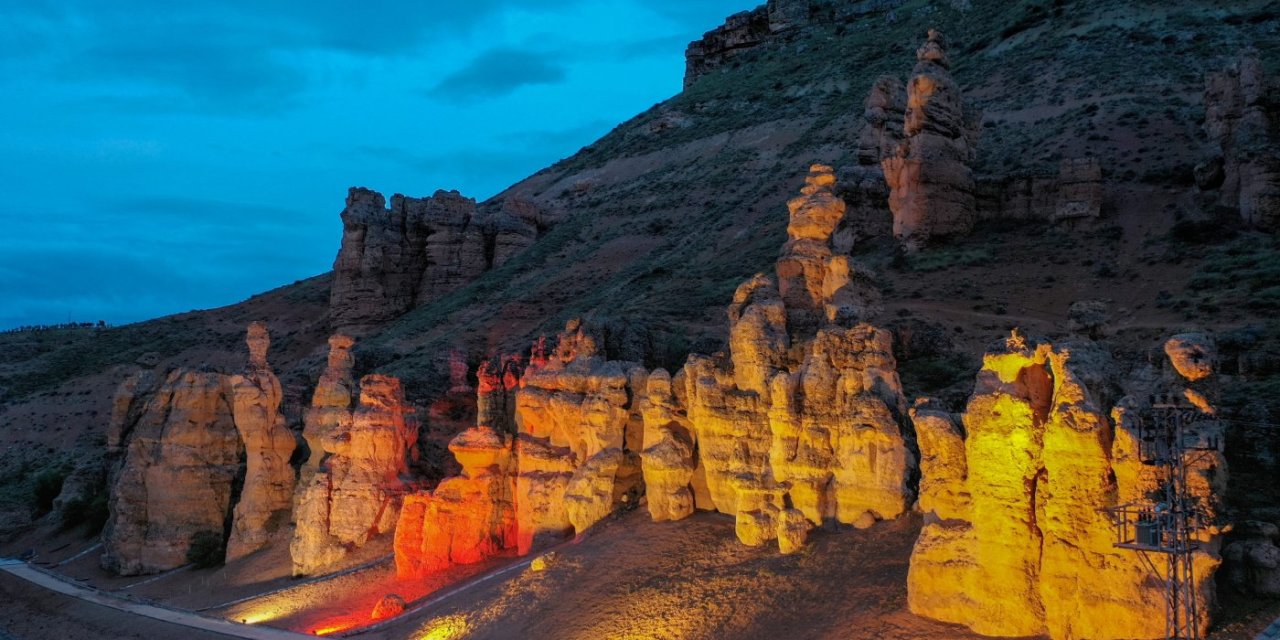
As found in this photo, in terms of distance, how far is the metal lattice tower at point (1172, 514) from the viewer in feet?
37.6

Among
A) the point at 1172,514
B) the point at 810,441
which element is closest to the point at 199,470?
the point at 810,441

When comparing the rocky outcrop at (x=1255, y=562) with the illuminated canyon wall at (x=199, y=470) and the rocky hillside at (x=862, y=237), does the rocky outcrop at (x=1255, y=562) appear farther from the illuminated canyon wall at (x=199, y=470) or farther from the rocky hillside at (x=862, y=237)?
the illuminated canyon wall at (x=199, y=470)

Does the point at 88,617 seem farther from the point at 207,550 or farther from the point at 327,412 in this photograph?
the point at 327,412

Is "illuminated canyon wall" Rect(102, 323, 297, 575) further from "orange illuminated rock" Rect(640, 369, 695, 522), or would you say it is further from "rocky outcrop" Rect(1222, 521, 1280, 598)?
"rocky outcrop" Rect(1222, 521, 1280, 598)

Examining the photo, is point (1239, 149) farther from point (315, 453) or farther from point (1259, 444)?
point (315, 453)

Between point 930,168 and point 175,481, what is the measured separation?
2858 cm

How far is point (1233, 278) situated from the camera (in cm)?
3178

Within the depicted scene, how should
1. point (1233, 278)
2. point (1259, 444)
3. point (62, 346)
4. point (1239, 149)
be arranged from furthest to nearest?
point (62, 346)
point (1239, 149)
point (1233, 278)
point (1259, 444)

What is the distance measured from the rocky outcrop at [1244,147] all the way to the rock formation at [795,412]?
18.2 m

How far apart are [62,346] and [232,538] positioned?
166 feet

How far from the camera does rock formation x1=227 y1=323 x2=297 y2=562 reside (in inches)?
1199

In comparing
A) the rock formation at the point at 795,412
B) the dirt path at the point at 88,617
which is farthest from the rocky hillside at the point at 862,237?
the dirt path at the point at 88,617

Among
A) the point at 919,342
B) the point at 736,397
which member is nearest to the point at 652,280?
the point at 919,342

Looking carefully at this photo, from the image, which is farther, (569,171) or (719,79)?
(719,79)
